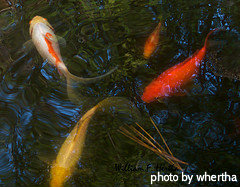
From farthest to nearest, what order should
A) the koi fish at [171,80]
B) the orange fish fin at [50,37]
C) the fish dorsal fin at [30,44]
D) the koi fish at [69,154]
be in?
the fish dorsal fin at [30,44]
the orange fish fin at [50,37]
the koi fish at [171,80]
the koi fish at [69,154]

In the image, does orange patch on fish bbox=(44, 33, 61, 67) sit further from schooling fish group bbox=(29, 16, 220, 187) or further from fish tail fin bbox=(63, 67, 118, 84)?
fish tail fin bbox=(63, 67, 118, 84)

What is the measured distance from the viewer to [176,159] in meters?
1.82

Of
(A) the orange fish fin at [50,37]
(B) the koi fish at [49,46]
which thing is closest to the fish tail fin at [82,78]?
(B) the koi fish at [49,46]

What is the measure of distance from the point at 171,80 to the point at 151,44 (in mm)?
650

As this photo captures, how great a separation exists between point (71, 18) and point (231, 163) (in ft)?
9.17

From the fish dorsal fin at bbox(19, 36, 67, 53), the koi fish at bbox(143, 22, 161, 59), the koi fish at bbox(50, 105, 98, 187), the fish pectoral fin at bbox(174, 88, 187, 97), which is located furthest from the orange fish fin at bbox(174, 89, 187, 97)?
the fish dorsal fin at bbox(19, 36, 67, 53)

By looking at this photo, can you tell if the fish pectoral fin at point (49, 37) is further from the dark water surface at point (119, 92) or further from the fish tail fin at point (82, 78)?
the fish tail fin at point (82, 78)

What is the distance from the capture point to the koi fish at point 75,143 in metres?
1.81

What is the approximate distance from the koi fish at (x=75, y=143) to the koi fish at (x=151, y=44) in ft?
2.25

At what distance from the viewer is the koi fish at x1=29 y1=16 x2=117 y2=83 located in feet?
7.87

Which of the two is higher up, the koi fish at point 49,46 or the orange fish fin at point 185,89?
the koi fish at point 49,46

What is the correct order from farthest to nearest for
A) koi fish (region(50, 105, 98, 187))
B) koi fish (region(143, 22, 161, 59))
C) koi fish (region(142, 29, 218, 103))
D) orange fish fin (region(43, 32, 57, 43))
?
orange fish fin (region(43, 32, 57, 43))
koi fish (region(143, 22, 161, 59))
koi fish (region(142, 29, 218, 103))
koi fish (region(50, 105, 98, 187))

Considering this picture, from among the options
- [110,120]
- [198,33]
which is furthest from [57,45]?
[198,33]

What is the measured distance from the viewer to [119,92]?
2.26 m
